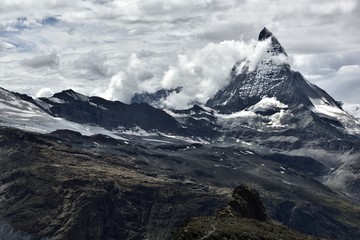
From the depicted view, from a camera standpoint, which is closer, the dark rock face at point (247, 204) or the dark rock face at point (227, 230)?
the dark rock face at point (227, 230)

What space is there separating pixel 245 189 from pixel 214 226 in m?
66.9

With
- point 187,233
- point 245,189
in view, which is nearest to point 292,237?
point 187,233

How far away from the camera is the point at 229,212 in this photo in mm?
129250

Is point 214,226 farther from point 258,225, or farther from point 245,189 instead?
point 245,189

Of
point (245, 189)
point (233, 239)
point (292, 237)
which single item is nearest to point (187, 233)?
point (233, 239)

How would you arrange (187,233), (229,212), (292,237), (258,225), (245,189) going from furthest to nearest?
(245,189) < (229,212) < (258,225) < (292,237) < (187,233)

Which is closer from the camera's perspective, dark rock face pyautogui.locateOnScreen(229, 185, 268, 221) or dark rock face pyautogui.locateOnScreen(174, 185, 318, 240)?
dark rock face pyautogui.locateOnScreen(174, 185, 318, 240)

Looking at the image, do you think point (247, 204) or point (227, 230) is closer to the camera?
point (227, 230)

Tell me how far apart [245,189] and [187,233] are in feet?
239

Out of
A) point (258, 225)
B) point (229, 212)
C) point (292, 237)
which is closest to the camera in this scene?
point (292, 237)

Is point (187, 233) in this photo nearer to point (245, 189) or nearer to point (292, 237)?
point (292, 237)

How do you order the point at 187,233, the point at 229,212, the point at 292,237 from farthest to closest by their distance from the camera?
the point at 229,212 → the point at 292,237 → the point at 187,233

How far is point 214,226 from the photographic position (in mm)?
96312

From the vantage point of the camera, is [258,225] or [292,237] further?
[258,225]
